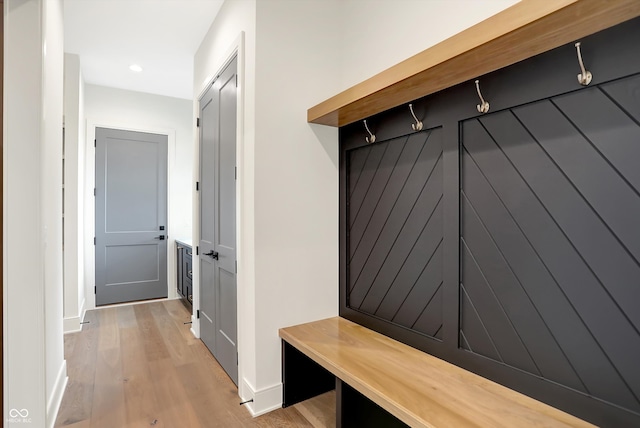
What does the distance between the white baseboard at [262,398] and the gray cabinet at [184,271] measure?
2116 millimetres

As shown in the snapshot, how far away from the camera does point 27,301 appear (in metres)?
1.59

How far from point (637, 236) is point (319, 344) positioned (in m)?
1.45

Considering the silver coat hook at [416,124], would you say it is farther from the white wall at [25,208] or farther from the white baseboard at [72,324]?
the white baseboard at [72,324]

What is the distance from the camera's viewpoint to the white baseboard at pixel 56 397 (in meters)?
1.84

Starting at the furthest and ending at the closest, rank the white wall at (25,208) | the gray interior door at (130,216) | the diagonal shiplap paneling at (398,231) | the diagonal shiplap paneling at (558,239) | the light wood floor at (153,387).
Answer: the gray interior door at (130,216)
the light wood floor at (153,387)
the diagonal shiplap paneling at (398,231)
the white wall at (25,208)
the diagonal shiplap paneling at (558,239)

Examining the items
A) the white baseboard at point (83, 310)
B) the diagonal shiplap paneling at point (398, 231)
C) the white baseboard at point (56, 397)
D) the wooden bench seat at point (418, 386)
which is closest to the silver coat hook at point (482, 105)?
the diagonal shiplap paneling at point (398, 231)

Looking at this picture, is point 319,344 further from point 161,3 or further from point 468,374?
point 161,3

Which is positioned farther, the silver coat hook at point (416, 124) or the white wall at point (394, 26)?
the silver coat hook at point (416, 124)

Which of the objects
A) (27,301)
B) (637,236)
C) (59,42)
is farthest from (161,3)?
(637,236)

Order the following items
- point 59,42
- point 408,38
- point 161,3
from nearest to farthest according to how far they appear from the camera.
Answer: point 408,38
point 59,42
point 161,3

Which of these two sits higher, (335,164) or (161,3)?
(161,3)

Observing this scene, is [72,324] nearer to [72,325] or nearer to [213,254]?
[72,325]

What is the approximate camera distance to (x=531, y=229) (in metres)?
1.31

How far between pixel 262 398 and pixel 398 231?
51.6 inches
